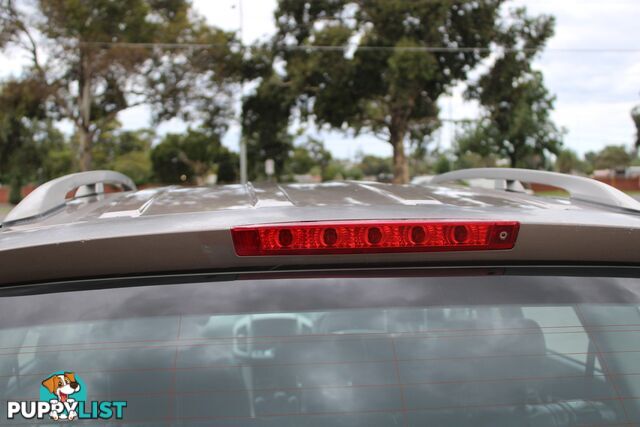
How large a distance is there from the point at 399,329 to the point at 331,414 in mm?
219

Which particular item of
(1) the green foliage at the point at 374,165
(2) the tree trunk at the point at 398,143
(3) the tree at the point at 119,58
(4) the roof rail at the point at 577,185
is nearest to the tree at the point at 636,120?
(2) the tree trunk at the point at 398,143

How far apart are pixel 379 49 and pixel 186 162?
35967 millimetres

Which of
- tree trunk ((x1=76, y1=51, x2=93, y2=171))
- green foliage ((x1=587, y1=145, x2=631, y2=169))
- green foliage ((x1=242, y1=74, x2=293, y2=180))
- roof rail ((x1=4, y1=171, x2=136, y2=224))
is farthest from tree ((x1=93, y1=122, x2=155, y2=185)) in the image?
green foliage ((x1=587, y1=145, x2=631, y2=169))

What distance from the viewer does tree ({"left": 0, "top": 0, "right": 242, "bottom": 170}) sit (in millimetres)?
29875

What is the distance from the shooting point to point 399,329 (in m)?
1.32

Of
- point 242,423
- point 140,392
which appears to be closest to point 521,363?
point 242,423

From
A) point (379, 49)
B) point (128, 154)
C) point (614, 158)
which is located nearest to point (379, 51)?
point (379, 49)

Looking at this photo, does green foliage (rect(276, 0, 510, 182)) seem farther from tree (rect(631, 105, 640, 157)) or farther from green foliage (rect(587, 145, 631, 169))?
green foliage (rect(587, 145, 631, 169))

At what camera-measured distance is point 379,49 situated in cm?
2962

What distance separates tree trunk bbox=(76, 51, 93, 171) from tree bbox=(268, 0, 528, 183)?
9318 mm

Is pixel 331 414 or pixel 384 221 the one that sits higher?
pixel 384 221

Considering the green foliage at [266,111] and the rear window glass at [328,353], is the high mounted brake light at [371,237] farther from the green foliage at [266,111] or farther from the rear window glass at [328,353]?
the green foliage at [266,111]

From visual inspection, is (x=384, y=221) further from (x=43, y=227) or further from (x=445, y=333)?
(x=43, y=227)

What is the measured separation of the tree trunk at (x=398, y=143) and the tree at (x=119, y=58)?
8.62 meters
